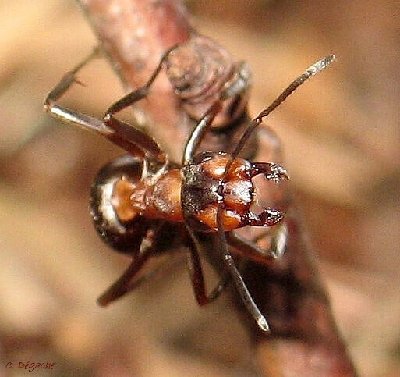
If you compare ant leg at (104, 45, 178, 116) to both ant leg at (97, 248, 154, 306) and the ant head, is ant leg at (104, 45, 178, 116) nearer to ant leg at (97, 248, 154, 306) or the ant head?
the ant head

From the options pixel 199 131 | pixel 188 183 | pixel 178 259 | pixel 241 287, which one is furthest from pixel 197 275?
pixel 178 259

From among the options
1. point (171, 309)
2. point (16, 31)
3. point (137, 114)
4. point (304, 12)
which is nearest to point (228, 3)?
point (304, 12)

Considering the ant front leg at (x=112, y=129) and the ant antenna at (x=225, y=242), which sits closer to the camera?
the ant antenna at (x=225, y=242)

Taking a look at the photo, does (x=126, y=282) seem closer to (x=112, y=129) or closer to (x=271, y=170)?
(x=112, y=129)

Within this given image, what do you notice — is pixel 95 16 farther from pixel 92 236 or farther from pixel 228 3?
pixel 228 3

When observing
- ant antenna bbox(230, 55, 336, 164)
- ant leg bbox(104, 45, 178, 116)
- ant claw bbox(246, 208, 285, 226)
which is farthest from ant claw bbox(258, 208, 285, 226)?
ant leg bbox(104, 45, 178, 116)

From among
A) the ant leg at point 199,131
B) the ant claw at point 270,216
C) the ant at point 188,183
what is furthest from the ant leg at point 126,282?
the ant claw at point 270,216

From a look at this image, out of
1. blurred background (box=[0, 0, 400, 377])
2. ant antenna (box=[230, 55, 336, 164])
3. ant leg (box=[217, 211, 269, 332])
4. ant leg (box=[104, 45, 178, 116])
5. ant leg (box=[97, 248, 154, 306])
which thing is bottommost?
blurred background (box=[0, 0, 400, 377])

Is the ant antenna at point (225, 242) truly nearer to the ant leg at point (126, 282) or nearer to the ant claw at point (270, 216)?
the ant claw at point (270, 216)
